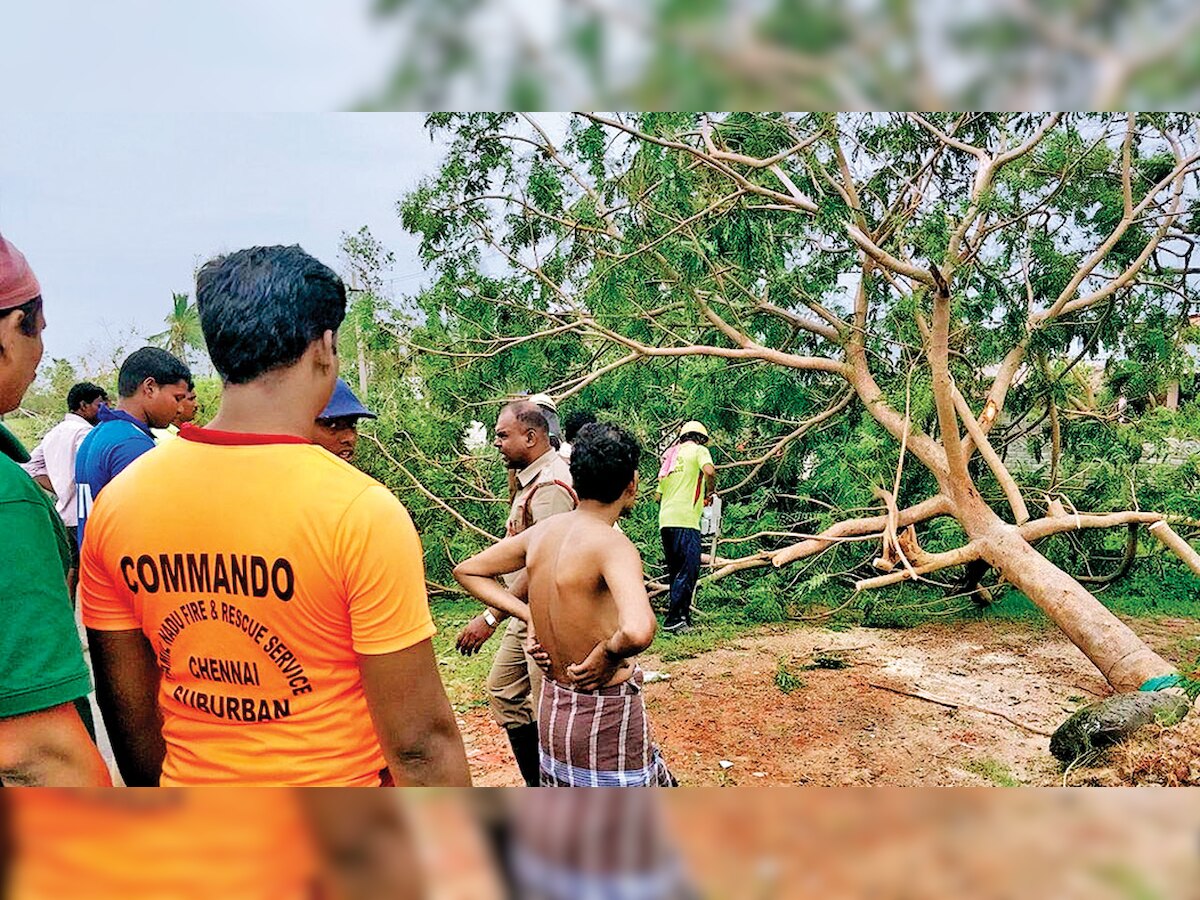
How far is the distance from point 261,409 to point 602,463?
1023mm

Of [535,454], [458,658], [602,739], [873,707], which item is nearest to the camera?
[602,739]

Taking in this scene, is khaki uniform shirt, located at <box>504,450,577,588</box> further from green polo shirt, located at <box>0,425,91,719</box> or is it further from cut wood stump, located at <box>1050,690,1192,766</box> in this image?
cut wood stump, located at <box>1050,690,1192,766</box>

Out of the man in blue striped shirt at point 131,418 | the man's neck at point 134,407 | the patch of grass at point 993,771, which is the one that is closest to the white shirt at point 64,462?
the man in blue striped shirt at point 131,418

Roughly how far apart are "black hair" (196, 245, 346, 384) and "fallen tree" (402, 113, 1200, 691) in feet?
11.1

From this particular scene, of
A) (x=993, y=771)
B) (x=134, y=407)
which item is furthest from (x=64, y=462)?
(x=993, y=771)

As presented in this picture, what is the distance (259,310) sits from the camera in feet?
3.90

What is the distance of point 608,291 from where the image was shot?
195 inches

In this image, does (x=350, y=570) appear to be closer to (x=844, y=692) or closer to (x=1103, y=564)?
(x=844, y=692)

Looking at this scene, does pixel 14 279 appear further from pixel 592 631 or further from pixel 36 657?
pixel 592 631

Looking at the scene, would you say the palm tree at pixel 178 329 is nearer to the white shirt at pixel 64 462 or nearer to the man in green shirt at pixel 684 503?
the white shirt at pixel 64 462

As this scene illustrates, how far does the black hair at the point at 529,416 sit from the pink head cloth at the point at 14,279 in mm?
1732

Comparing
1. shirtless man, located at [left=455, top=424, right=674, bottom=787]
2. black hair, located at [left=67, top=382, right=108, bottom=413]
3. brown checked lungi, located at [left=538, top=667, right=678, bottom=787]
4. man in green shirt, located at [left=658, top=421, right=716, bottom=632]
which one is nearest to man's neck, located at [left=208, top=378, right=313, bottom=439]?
shirtless man, located at [left=455, top=424, right=674, bottom=787]

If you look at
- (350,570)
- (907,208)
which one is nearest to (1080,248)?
(907,208)
